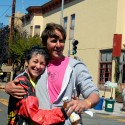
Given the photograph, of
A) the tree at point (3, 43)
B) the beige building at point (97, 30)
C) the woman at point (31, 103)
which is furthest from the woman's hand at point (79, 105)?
the tree at point (3, 43)

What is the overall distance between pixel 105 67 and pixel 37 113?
30.8 meters

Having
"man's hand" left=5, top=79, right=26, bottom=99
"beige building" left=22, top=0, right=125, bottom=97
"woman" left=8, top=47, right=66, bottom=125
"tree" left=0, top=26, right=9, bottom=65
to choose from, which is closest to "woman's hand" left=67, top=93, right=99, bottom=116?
"woman" left=8, top=47, right=66, bottom=125

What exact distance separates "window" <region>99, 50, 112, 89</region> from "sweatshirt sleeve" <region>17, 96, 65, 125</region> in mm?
30034

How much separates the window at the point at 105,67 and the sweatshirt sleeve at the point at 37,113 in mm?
30034

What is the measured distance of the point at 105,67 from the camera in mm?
33812

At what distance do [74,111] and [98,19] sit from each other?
32.5 metres

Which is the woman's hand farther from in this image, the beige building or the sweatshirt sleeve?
the beige building

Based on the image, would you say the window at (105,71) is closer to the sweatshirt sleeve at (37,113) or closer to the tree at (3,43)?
the tree at (3,43)

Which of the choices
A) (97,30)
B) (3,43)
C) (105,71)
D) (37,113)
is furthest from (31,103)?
(3,43)

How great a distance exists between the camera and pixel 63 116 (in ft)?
10.5

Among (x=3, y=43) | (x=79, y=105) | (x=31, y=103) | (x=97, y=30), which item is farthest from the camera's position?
(x=3, y=43)

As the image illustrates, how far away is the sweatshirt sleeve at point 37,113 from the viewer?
10.4 feet

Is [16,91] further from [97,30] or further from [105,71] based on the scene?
[97,30]

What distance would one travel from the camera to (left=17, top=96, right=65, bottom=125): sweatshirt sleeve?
10.4 feet
